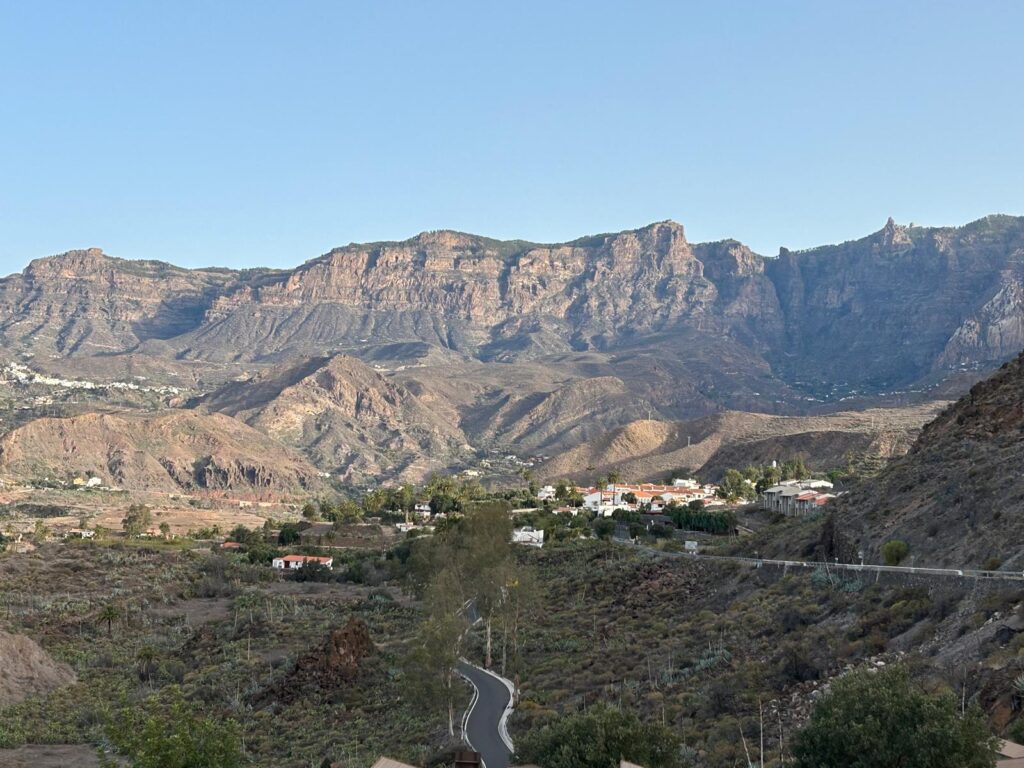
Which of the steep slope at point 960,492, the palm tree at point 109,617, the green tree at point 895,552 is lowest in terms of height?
the palm tree at point 109,617

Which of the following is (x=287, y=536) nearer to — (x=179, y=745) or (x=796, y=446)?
(x=796, y=446)

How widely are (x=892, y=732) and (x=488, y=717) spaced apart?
23.2 metres

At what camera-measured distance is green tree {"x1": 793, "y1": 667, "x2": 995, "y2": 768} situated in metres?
17.8

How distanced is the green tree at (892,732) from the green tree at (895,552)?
2073 cm

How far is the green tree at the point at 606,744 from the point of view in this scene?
21922 millimetres

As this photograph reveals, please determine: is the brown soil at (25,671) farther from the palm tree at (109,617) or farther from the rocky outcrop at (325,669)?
the rocky outcrop at (325,669)

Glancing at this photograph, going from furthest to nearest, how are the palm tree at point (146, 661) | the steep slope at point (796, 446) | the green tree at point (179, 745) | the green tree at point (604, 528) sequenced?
the steep slope at point (796, 446) < the green tree at point (604, 528) < the palm tree at point (146, 661) < the green tree at point (179, 745)

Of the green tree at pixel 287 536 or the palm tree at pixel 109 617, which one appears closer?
the palm tree at pixel 109 617

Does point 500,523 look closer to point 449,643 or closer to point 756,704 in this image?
point 449,643

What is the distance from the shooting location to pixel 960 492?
138ft

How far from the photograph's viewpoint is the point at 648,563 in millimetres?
63969

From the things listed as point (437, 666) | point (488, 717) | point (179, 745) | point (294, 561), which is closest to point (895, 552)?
point (488, 717)

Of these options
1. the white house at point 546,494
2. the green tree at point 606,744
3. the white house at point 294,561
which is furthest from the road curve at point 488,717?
the white house at point 546,494

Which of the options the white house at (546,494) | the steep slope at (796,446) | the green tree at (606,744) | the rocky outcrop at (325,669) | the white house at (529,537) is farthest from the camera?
the steep slope at (796,446)
